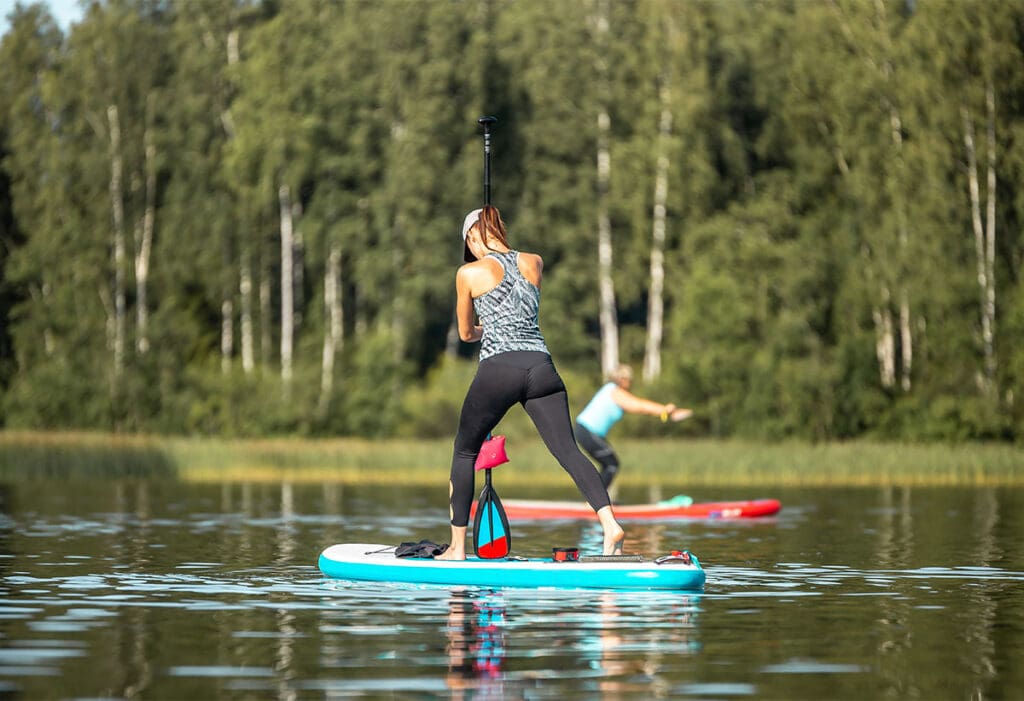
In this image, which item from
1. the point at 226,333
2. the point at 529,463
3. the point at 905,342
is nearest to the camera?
the point at 529,463

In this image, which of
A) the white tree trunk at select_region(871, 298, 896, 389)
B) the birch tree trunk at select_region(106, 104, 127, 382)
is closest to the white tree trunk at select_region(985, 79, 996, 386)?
the white tree trunk at select_region(871, 298, 896, 389)

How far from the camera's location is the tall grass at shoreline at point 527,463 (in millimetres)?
34469

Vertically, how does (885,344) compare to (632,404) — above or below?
above

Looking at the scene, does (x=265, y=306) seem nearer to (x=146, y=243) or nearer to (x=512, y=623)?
(x=146, y=243)

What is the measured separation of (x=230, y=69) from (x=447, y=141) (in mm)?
6725

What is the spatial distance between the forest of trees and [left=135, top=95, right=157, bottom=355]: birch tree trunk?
0.40 ft

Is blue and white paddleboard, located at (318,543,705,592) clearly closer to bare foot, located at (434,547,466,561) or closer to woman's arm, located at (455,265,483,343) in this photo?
bare foot, located at (434,547,466,561)

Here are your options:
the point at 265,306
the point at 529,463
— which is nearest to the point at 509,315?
the point at 529,463

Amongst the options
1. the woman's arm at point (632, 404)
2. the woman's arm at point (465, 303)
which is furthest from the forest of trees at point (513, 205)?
the woman's arm at point (465, 303)

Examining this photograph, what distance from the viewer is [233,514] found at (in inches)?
915

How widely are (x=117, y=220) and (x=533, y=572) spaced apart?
46.1 m

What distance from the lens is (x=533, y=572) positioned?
12.4 metres

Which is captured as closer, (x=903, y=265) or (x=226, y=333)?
(x=903, y=265)

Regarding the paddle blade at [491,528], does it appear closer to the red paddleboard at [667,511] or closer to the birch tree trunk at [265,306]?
the red paddleboard at [667,511]
